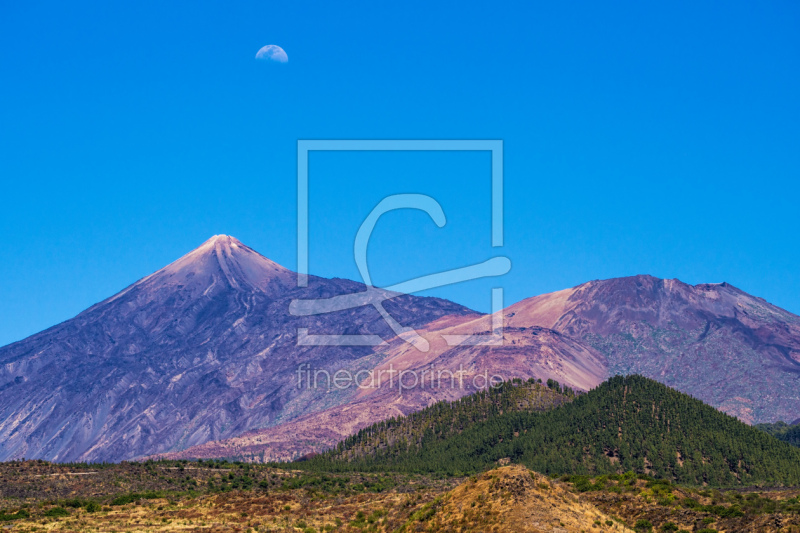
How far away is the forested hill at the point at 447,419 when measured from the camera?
174750 millimetres

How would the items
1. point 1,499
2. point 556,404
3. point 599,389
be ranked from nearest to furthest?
point 1,499
point 599,389
point 556,404

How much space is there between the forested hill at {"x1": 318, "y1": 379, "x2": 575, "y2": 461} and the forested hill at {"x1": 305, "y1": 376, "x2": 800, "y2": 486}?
0.63 meters

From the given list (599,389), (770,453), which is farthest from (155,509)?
(599,389)

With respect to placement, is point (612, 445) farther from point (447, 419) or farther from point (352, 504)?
point (352, 504)

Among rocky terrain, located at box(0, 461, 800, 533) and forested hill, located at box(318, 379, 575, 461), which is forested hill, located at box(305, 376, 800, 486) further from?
rocky terrain, located at box(0, 461, 800, 533)

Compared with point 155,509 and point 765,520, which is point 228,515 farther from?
point 765,520

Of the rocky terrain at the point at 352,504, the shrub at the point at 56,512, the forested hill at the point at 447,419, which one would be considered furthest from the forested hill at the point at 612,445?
the shrub at the point at 56,512

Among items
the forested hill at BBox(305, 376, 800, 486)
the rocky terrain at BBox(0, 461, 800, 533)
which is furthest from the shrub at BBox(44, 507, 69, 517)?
the forested hill at BBox(305, 376, 800, 486)

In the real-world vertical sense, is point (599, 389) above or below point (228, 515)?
above

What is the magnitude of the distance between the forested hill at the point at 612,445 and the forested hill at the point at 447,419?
626 millimetres

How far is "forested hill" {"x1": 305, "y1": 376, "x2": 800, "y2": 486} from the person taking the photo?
128750 millimetres

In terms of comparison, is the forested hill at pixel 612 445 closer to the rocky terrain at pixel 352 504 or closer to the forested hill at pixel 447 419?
the forested hill at pixel 447 419

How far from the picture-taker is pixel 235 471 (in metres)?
114

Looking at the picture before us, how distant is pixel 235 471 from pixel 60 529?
47.2 m
